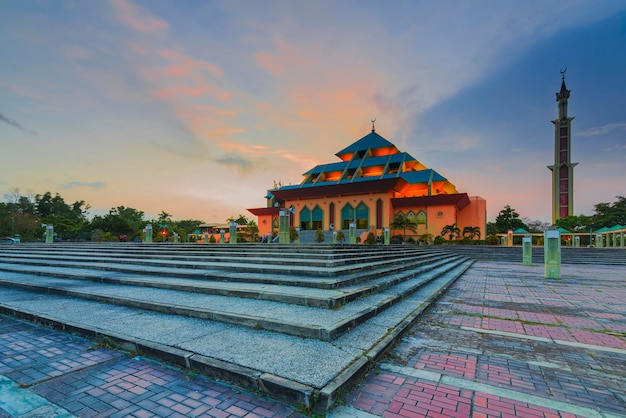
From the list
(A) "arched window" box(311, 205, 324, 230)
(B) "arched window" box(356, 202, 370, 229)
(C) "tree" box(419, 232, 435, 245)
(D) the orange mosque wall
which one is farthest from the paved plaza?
(A) "arched window" box(311, 205, 324, 230)

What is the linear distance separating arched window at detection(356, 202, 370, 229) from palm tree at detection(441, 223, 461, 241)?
812cm

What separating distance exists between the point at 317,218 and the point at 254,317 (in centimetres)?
3441

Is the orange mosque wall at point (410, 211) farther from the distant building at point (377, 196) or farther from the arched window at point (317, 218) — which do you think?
the arched window at point (317, 218)

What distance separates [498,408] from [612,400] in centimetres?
103

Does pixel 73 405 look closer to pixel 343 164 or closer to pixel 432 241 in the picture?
pixel 432 241

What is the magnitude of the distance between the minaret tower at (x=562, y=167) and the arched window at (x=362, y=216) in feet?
114

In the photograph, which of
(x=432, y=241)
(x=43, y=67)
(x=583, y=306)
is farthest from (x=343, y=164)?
(x=583, y=306)

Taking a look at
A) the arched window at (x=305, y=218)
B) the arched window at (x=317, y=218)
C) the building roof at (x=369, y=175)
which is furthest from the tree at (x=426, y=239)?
the arched window at (x=305, y=218)

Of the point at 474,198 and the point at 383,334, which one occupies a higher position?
the point at 474,198

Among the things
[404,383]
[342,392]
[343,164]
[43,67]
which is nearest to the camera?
[342,392]

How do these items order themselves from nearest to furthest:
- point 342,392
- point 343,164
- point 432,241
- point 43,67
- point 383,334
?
point 342,392 < point 383,334 < point 43,67 < point 432,241 < point 343,164

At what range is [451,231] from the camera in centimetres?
3041

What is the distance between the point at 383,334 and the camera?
11.6 feet

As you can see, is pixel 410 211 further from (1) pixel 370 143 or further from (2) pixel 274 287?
(2) pixel 274 287
